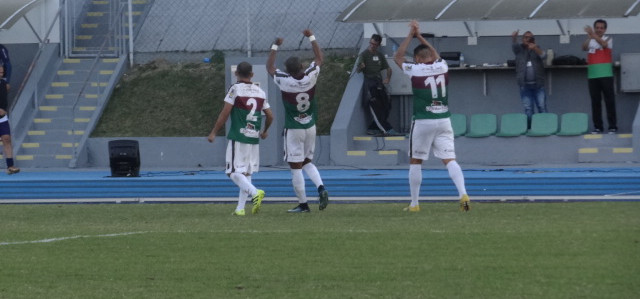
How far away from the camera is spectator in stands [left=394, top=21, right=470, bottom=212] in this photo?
50.8 ft

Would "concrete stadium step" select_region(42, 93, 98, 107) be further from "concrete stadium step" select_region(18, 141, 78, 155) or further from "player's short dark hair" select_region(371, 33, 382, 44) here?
"player's short dark hair" select_region(371, 33, 382, 44)

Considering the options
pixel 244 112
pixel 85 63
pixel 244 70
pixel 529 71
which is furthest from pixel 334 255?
pixel 85 63

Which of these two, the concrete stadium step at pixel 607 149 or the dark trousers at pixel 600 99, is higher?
the dark trousers at pixel 600 99

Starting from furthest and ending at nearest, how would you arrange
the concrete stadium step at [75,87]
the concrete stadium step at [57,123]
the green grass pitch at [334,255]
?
the concrete stadium step at [75,87], the concrete stadium step at [57,123], the green grass pitch at [334,255]

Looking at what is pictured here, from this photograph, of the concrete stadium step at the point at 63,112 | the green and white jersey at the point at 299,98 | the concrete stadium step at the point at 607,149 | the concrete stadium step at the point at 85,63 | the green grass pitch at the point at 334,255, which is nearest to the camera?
the green grass pitch at the point at 334,255

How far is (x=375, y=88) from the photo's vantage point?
26.4 m

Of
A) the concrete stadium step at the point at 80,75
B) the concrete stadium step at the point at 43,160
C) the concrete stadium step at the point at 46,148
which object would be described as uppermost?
the concrete stadium step at the point at 80,75

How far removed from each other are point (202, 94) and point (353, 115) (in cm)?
458

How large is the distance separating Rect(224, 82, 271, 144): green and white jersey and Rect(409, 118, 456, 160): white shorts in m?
1.86

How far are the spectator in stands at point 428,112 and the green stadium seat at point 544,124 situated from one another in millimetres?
9670

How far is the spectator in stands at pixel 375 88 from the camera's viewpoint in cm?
2634

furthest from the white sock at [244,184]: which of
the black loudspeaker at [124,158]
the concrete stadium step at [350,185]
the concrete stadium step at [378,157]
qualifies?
the concrete stadium step at [378,157]

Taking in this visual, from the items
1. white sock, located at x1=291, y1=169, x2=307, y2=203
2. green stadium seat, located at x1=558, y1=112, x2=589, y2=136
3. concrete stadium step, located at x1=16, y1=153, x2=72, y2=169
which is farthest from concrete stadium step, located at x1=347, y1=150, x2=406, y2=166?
white sock, located at x1=291, y1=169, x2=307, y2=203

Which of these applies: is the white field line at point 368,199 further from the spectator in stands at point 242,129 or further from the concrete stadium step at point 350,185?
the spectator in stands at point 242,129
